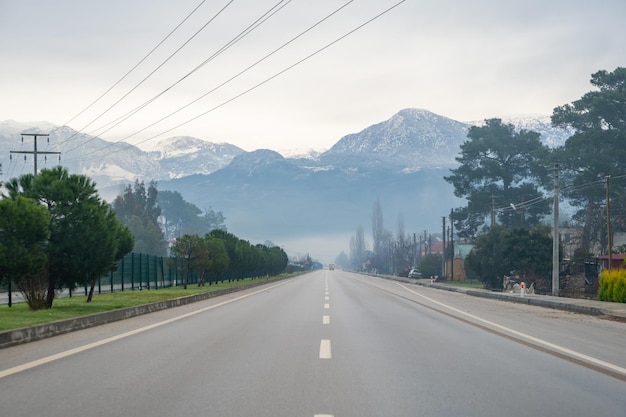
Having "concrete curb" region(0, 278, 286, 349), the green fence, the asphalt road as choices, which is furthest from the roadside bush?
the green fence

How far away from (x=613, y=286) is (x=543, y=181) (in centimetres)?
4810

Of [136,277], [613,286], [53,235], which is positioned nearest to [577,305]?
[613,286]

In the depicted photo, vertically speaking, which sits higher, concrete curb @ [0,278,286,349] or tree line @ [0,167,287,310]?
tree line @ [0,167,287,310]

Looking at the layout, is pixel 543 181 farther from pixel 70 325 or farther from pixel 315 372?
pixel 315 372

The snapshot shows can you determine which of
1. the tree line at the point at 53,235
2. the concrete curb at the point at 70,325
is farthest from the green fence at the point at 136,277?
the tree line at the point at 53,235

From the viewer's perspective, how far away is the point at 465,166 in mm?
95250

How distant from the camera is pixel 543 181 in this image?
80.2 metres

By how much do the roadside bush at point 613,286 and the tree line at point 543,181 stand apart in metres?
9.51

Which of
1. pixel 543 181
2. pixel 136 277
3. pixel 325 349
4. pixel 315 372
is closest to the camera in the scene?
pixel 315 372

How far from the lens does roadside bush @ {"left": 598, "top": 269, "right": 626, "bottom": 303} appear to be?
32938mm

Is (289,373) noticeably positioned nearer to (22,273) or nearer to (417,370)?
(417,370)

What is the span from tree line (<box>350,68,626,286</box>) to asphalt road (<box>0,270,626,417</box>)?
3100cm

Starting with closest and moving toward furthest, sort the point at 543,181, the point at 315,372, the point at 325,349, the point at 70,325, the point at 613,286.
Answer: the point at 315,372 → the point at 325,349 → the point at 70,325 → the point at 613,286 → the point at 543,181

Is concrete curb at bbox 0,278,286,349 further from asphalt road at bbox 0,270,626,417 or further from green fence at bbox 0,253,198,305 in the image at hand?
green fence at bbox 0,253,198,305
